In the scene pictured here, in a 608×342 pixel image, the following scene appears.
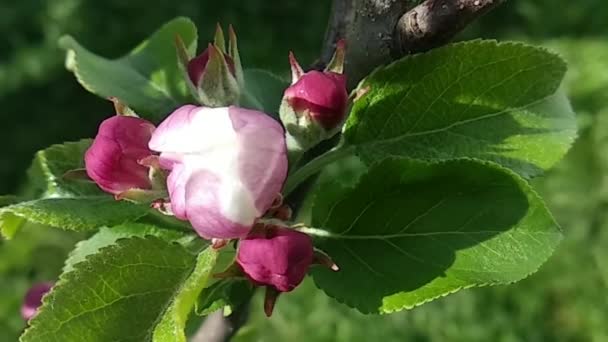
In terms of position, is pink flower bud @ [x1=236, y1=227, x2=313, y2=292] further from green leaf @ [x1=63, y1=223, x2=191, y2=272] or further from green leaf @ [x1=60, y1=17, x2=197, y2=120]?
green leaf @ [x1=60, y1=17, x2=197, y2=120]

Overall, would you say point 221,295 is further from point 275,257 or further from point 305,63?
point 305,63

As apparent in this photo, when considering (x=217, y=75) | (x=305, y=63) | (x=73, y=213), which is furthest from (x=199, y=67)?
(x=305, y=63)

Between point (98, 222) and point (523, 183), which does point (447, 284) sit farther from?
point (98, 222)

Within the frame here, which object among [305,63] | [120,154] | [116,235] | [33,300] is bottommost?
[305,63]

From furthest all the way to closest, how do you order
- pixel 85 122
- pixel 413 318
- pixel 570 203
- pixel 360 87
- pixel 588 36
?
pixel 588 36, pixel 85 122, pixel 570 203, pixel 413 318, pixel 360 87

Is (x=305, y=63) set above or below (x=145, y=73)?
below

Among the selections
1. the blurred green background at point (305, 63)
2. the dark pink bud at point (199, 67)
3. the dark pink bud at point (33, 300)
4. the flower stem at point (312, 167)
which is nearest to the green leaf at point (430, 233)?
the flower stem at point (312, 167)

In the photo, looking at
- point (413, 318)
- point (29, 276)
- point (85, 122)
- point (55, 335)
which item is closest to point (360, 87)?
point (55, 335)

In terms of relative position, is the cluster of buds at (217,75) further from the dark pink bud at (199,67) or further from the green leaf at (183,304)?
the green leaf at (183,304)
